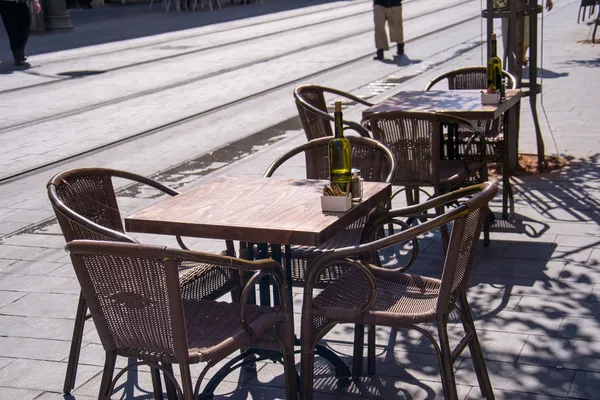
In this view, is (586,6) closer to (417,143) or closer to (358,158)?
(417,143)

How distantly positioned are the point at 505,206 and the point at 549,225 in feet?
1.17

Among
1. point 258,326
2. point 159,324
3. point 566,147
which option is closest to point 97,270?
point 159,324

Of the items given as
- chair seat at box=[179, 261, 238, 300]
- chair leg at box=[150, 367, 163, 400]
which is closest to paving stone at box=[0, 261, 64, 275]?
chair seat at box=[179, 261, 238, 300]

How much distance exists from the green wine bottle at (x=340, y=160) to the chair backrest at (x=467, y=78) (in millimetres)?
3866

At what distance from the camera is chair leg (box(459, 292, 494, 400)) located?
157 inches

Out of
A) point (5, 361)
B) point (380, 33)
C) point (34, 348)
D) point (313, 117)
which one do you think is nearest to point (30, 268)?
point (34, 348)

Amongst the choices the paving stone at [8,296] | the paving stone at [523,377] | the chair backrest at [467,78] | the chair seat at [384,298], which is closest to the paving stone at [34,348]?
the paving stone at [8,296]

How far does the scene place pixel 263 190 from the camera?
4.51 m

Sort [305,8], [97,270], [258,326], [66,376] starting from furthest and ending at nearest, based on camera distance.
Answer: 1. [305,8]
2. [66,376]
3. [258,326]
4. [97,270]

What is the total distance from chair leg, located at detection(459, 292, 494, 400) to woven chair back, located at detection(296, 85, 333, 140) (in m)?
2.87

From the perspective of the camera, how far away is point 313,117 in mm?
6895

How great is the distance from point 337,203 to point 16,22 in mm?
16993

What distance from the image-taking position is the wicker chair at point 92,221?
4.25 meters

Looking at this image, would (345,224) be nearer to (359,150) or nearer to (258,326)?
(258,326)
